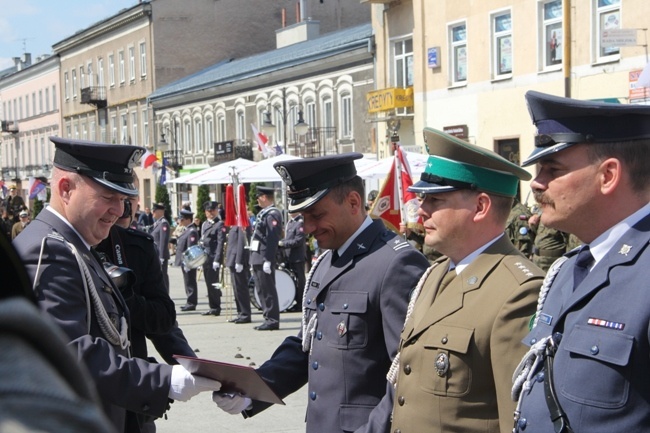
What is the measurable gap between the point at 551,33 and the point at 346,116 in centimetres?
1141

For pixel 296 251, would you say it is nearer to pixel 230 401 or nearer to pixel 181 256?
pixel 181 256

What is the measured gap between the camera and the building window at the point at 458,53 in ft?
86.9

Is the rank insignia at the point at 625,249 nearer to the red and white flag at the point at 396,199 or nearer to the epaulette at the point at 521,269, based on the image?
the epaulette at the point at 521,269

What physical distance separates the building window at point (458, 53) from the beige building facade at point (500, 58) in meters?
0.03

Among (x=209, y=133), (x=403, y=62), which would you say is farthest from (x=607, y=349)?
(x=209, y=133)

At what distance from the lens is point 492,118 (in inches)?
992

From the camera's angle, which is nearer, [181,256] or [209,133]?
[181,256]

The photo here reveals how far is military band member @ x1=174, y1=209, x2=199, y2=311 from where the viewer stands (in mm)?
17156

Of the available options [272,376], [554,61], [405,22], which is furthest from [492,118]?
[272,376]

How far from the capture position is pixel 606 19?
2145cm

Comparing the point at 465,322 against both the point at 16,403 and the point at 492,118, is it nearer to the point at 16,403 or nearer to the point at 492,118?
the point at 16,403

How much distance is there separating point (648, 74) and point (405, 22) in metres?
20.5

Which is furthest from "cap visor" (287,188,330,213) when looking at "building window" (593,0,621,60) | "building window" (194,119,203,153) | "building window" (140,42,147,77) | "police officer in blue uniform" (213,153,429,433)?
"building window" (140,42,147,77)

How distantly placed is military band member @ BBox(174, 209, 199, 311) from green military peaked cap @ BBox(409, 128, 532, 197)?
1371 cm
